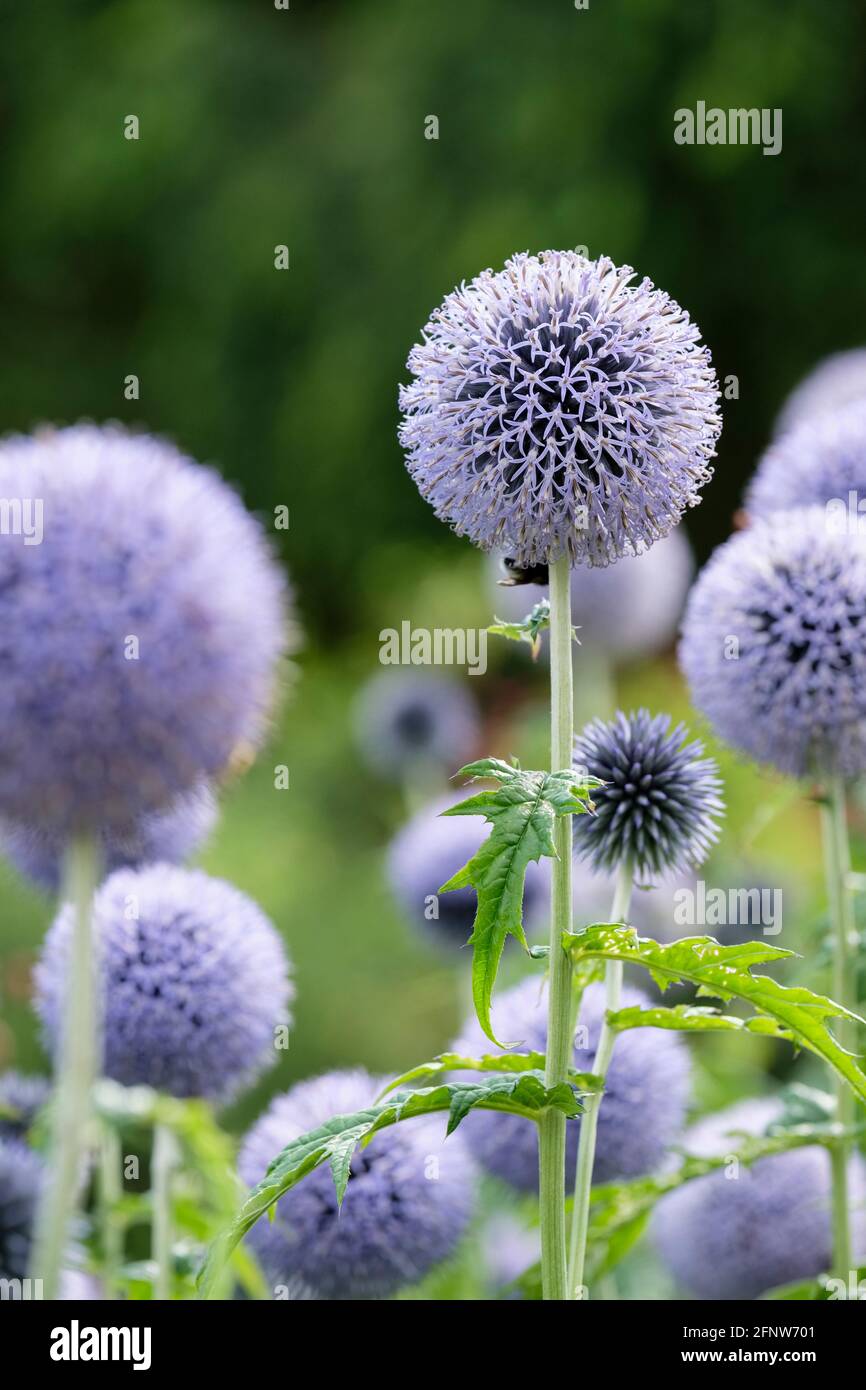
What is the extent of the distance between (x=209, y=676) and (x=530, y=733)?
10.7 feet

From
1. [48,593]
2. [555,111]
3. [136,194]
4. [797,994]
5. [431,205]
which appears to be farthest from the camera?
[136,194]

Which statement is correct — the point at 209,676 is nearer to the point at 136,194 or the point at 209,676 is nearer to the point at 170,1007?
the point at 170,1007

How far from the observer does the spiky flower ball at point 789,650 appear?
7.61 ft

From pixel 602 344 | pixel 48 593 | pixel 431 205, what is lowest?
pixel 48 593

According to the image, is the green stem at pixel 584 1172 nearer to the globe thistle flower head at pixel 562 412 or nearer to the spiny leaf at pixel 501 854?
the spiny leaf at pixel 501 854

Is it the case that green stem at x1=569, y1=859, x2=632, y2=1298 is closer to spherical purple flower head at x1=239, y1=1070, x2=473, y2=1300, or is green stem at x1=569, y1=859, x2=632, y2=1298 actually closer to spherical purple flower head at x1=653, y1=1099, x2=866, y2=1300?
spherical purple flower head at x1=239, y1=1070, x2=473, y2=1300

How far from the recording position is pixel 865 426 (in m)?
2.65

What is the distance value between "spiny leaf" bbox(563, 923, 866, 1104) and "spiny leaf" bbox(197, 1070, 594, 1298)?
6.1 inches

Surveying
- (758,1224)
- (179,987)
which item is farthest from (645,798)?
(758,1224)

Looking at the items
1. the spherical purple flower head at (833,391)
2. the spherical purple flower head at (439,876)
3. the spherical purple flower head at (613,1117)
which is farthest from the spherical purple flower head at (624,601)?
the spherical purple flower head at (613,1117)

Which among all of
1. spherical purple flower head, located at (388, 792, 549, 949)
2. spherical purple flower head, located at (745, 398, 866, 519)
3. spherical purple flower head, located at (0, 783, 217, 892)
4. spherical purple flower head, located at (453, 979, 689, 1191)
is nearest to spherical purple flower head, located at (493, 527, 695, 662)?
spherical purple flower head, located at (388, 792, 549, 949)

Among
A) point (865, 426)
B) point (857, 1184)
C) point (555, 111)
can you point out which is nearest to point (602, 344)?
point (865, 426)

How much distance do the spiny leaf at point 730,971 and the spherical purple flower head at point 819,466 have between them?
107 centimetres

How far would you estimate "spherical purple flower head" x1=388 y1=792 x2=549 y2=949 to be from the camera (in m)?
3.57
